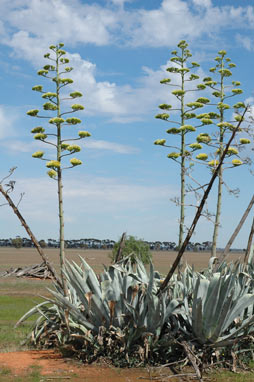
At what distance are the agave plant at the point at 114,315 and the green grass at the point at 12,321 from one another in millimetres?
834

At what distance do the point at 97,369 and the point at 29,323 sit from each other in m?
5.56

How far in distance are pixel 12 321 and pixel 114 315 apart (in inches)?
245

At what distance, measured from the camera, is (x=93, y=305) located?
7.40 meters

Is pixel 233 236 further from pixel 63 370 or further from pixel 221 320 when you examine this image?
pixel 63 370

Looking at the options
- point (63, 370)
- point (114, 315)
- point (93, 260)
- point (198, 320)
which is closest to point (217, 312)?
point (198, 320)

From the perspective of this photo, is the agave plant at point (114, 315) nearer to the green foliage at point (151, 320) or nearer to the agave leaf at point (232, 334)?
the green foliage at point (151, 320)

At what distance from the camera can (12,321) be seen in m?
12.9

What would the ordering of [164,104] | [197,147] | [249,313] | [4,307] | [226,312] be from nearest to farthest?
[226,312] < [249,313] < [4,307] < [197,147] < [164,104]

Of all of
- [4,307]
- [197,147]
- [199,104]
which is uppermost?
[199,104]

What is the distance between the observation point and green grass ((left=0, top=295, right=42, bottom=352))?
9094mm

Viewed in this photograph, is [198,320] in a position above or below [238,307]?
below

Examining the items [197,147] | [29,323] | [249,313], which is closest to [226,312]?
[249,313]

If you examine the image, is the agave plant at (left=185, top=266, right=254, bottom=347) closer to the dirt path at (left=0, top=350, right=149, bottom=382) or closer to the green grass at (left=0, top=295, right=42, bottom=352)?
the dirt path at (left=0, top=350, right=149, bottom=382)

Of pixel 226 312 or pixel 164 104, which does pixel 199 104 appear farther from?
pixel 226 312
